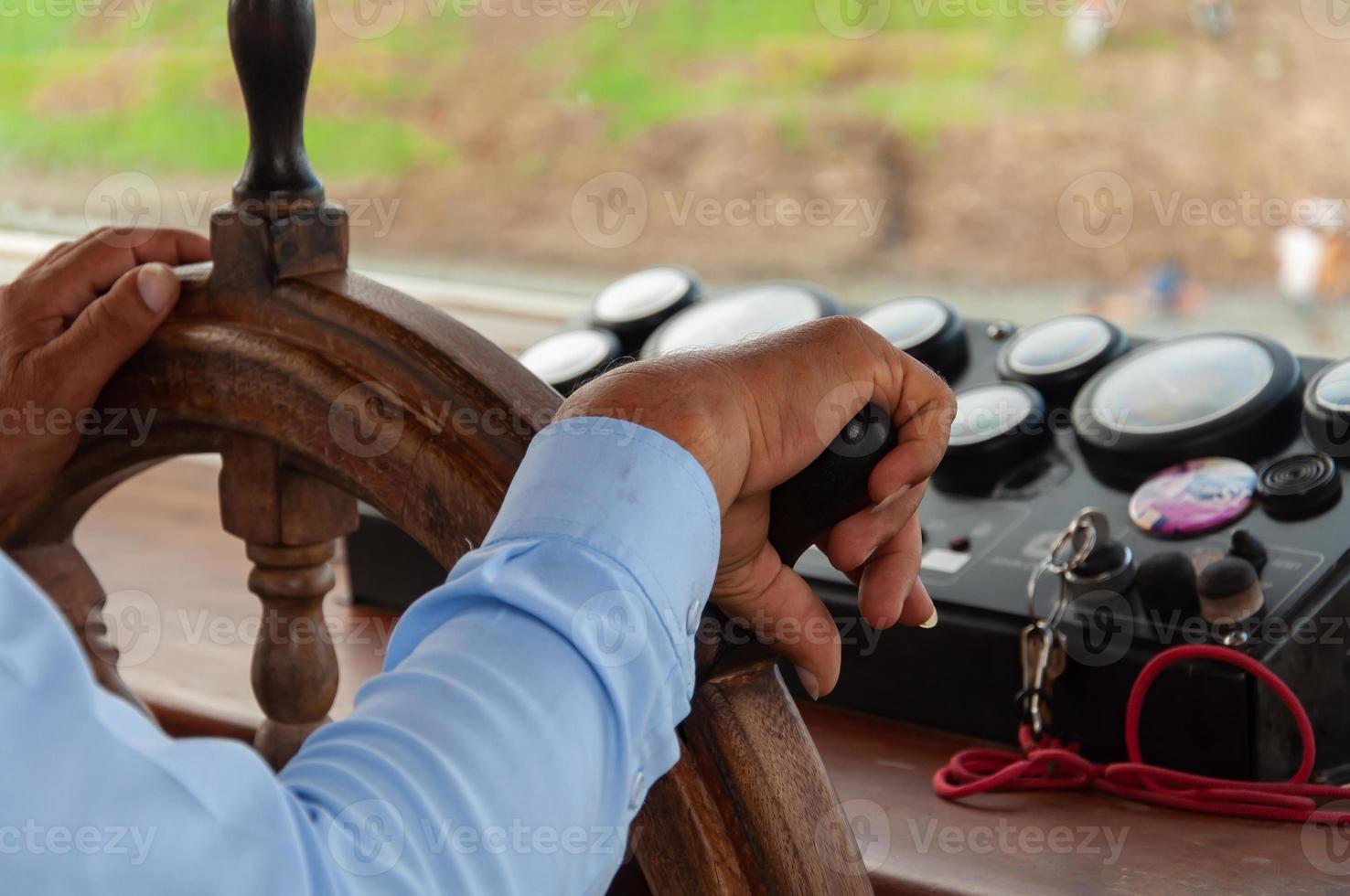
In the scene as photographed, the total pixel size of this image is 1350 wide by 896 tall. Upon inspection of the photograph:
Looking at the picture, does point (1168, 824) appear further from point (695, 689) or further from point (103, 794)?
point (103, 794)

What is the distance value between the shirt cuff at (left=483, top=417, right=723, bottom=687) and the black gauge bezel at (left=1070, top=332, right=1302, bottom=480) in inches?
18.8

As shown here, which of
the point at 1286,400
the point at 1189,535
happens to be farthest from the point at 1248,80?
the point at 1189,535

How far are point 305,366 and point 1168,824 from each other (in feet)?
1.62

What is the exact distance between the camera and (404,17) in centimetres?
182

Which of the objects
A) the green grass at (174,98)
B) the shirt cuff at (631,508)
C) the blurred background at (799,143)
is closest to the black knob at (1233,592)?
the shirt cuff at (631,508)

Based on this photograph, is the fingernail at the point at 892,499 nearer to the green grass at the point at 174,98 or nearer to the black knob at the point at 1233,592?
the black knob at the point at 1233,592

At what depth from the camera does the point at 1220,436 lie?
34.3 inches

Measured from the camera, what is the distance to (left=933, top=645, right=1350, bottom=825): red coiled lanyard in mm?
727

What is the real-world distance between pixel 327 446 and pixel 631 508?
0.65ft

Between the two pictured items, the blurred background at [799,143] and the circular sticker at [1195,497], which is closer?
the circular sticker at [1195,497]

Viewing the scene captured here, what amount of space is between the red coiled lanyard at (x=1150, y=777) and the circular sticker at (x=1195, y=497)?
0.11 meters

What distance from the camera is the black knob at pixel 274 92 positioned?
615 mm

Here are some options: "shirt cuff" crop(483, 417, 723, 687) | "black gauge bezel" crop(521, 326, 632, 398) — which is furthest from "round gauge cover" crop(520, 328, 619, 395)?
"shirt cuff" crop(483, 417, 723, 687)

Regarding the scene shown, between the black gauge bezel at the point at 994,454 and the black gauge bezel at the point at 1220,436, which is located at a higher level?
the black gauge bezel at the point at 1220,436
